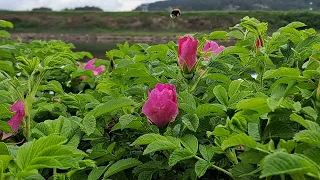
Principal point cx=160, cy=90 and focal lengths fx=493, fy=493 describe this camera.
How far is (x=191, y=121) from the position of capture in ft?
2.64

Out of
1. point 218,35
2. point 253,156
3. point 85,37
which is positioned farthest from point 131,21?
point 253,156

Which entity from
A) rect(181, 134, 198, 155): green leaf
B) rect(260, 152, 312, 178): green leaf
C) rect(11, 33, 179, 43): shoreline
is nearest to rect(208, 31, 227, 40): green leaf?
rect(181, 134, 198, 155): green leaf

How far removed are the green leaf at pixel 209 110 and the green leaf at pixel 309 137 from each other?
21 centimetres

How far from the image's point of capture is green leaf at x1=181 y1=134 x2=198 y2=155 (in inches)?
29.5

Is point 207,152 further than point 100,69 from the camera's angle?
No

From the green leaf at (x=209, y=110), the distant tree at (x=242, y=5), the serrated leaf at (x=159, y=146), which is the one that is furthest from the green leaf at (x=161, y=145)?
the distant tree at (x=242, y=5)

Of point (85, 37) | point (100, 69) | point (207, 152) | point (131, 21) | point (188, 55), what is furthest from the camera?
point (131, 21)

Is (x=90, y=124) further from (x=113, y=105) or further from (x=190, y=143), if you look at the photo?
(x=190, y=143)

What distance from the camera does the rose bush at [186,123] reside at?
65 centimetres

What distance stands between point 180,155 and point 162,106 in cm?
12

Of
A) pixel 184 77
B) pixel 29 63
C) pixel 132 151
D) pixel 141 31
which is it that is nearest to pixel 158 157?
pixel 132 151

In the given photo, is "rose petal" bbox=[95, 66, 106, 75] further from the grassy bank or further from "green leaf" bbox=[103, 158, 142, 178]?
the grassy bank

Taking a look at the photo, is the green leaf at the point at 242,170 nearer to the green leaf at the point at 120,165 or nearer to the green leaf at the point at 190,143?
the green leaf at the point at 190,143

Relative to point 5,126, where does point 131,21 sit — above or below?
below
